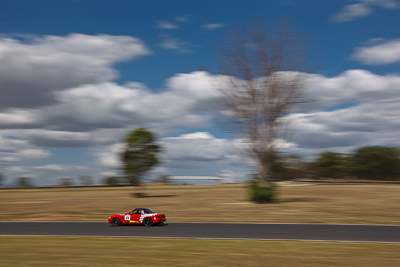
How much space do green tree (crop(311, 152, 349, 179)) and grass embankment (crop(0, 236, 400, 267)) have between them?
345 ft

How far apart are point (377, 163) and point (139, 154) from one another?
8241 centimetres

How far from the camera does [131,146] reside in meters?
45.5

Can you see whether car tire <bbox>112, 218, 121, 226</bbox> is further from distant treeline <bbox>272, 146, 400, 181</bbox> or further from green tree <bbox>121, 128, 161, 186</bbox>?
distant treeline <bbox>272, 146, 400, 181</bbox>

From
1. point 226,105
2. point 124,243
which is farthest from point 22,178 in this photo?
point 124,243

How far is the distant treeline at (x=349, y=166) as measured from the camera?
107 meters

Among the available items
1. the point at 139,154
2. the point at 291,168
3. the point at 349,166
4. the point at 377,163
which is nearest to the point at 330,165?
the point at 349,166

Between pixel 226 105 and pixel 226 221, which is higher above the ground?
pixel 226 105

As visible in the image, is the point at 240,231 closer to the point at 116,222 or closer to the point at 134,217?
the point at 134,217

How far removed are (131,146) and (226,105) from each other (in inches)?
575

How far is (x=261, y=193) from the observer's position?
33188 mm

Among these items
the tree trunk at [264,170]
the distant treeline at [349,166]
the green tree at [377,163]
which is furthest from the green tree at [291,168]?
the tree trunk at [264,170]

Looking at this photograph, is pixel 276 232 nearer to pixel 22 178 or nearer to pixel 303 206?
pixel 303 206

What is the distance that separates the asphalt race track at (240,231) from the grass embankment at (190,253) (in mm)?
1609

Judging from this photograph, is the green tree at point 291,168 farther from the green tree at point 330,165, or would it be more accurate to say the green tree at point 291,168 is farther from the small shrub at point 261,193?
the small shrub at point 261,193
